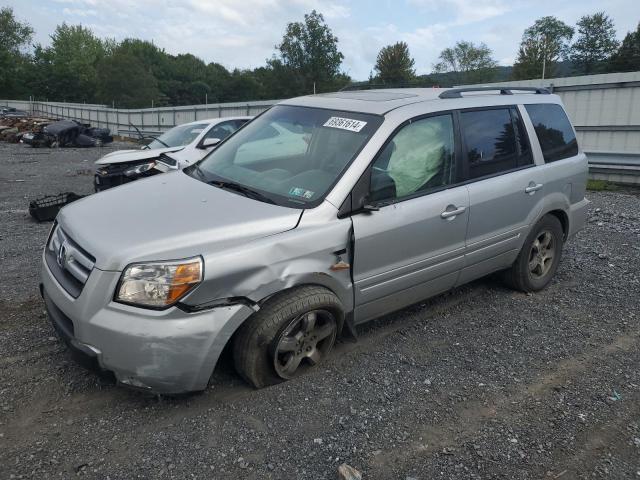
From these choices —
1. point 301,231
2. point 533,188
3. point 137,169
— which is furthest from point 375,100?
point 137,169

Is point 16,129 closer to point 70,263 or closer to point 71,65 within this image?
point 70,263

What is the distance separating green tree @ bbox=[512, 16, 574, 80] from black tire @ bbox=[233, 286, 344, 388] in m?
59.9

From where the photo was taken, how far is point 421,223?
3.60 metres

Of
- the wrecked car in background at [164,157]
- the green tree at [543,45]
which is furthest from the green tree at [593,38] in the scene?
the wrecked car in background at [164,157]

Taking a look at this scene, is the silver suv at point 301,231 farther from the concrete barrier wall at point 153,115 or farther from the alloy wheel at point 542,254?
the concrete barrier wall at point 153,115

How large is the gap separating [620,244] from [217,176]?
520cm

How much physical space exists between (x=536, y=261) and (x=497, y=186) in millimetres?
1161

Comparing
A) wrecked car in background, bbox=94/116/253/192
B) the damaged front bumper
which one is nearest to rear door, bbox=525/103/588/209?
the damaged front bumper

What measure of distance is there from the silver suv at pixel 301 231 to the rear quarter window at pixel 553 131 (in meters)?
0.02

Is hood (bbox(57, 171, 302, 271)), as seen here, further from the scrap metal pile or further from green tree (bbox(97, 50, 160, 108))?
green tree (bbox(97, 50, 160, 108))

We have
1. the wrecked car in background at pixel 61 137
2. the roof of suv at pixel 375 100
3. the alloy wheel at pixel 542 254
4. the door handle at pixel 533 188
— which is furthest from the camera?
the wrecked car in background at pixel 61 137

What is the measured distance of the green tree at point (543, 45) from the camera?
191 ft

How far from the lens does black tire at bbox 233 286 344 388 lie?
2955 millimetres

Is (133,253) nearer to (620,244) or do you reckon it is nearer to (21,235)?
(21,235)
